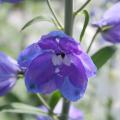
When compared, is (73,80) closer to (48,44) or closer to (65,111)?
(48,44)

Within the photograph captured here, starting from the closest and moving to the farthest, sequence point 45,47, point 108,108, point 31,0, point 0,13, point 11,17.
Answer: point 45,47 → point 108,108 → point 0,13 → point 31,0 → point 11,17

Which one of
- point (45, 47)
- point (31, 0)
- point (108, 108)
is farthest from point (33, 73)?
point (31, 0)

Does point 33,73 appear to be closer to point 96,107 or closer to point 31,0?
point 96,107

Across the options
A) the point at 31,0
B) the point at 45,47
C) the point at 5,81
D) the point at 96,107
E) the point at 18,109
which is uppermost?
the point at 45,47

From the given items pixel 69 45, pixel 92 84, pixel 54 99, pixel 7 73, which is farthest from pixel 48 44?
pixel 92 84

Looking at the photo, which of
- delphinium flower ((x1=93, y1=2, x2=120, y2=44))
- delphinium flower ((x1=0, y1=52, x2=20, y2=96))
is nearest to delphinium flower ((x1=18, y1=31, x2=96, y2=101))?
delphinium flower ((x1=0, y1=52, x2=20, y2=96))
